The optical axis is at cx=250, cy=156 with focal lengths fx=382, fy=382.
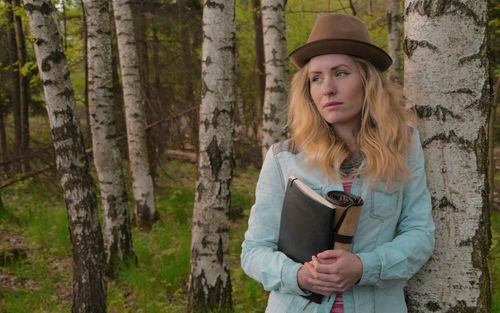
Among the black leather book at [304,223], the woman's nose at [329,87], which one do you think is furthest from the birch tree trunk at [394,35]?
the black leather book at [304,223]

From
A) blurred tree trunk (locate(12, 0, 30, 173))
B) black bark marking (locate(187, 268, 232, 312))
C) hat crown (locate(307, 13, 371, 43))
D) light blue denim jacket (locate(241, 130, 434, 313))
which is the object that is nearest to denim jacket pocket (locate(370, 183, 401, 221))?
light blue denim jacket (locate(241, 130, 434, 313))

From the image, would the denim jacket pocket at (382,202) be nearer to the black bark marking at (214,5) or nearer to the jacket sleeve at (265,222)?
the jacket sleeve at (265,222)

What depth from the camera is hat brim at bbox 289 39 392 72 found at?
5.97 feet

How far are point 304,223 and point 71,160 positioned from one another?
116 inches

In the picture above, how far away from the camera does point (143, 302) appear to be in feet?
15.5

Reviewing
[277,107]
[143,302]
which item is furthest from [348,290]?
[277,107]

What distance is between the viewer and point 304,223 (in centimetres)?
168

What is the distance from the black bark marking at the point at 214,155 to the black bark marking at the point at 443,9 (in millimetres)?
2551

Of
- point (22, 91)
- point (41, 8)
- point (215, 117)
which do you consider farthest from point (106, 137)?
point (22, 91)

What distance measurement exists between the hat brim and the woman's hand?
3.11 ft

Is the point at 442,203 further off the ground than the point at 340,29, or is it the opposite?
the point at 340,29

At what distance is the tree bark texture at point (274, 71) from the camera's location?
19.0ft

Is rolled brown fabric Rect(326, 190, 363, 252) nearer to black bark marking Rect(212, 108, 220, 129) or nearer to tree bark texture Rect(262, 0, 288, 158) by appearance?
black bark marking Rect(212, 108, 220, 129)

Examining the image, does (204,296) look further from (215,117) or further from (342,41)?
(342,41)
